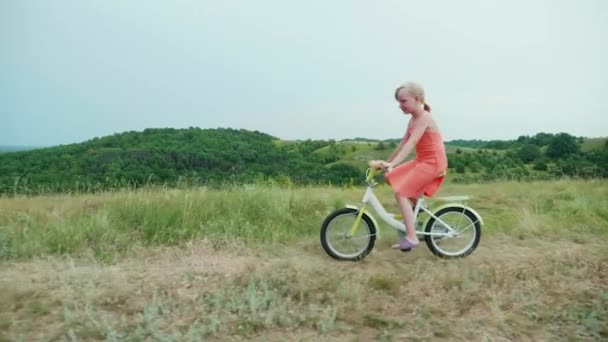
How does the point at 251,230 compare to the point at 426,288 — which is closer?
the point at 426,288

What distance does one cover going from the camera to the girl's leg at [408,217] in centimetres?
504

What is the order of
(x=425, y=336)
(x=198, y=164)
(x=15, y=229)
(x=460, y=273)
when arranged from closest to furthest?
1. (x=425, y=336)
2. (x=460, y=273)
3. (x=15, y=229)
4. (x=198, y=164)

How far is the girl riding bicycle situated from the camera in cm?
495

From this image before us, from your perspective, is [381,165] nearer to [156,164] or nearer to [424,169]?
[424,169]

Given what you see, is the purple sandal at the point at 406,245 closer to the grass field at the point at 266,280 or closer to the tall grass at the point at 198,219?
the grass field at the point at 266,280

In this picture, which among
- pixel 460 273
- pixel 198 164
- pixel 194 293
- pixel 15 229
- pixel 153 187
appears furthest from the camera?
pixel 198 164

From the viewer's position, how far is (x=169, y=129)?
3753 cm

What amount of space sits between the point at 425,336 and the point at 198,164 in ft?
A: 59.9

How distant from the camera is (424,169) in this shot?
16.6 feet

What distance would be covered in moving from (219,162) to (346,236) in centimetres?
1744

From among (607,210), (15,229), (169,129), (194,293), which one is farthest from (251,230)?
(169,129)

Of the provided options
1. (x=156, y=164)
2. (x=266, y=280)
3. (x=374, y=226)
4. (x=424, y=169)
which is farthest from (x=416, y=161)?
(x=156, y=164)

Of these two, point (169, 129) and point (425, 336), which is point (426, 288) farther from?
point (169, 129)

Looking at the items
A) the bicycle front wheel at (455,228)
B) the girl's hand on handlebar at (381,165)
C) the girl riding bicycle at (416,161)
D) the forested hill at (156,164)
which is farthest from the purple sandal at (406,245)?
the forested hill at (156,164)
